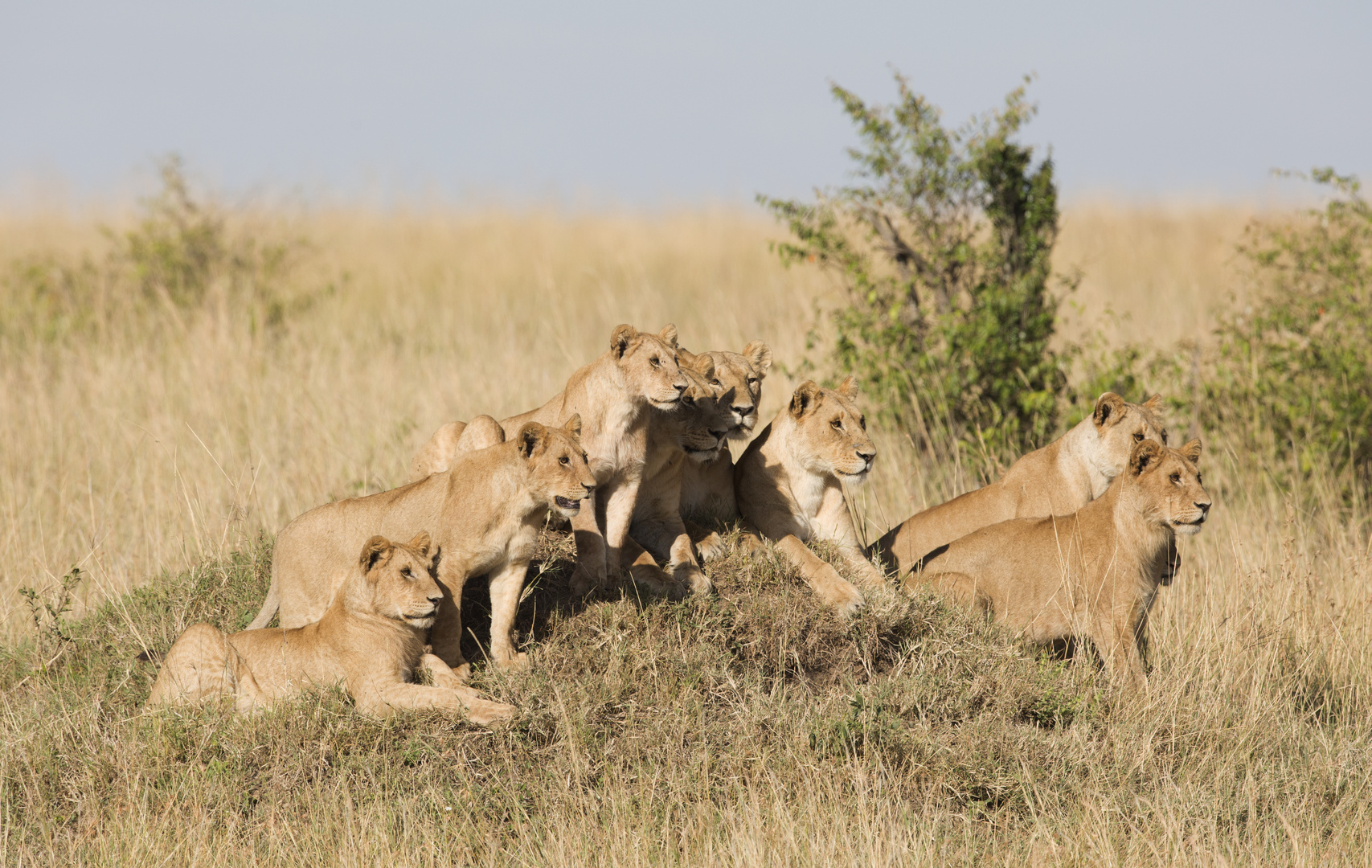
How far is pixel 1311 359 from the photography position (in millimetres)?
11211

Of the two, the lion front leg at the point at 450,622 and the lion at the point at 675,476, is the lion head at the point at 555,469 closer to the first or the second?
the lion front leg at the point at 450,622

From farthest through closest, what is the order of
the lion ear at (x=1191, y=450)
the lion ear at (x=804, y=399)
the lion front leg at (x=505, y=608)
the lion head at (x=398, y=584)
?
1. the lion ear at (x=804, y=399)
2. the lion ear at (x=1191, y=450)
3. the lion front leg at (x=505, y=608)
4. the lion head at (x=398, y=584)

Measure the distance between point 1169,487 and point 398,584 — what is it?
3.80 meters

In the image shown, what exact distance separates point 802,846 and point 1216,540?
5.62 meters

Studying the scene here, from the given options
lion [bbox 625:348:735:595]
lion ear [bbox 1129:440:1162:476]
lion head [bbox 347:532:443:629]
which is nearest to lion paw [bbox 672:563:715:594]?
lion [bbox 625:348:735:595]

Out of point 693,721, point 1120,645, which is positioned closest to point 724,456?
point 693,721

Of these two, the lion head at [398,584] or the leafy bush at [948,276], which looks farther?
the leafy bush at [948,276]

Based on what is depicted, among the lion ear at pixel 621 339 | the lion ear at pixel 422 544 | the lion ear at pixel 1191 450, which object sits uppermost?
the lion ear at pixel 621 339

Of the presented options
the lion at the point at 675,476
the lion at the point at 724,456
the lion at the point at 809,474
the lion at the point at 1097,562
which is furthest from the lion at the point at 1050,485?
the lion at the point at 675,476

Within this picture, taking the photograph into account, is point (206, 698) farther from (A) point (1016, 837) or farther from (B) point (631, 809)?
(A) point (1016, 837)

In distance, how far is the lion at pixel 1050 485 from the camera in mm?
6895

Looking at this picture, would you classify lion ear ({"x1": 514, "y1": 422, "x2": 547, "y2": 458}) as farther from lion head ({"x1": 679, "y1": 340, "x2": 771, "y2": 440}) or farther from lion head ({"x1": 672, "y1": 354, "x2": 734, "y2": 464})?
lion head ({"x1": 679, "y1": 340, "x2": 771, "y2": 440})

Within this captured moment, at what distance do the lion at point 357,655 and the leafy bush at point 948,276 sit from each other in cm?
543

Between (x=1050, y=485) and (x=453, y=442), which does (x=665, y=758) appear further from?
(x=1050, y=485)
